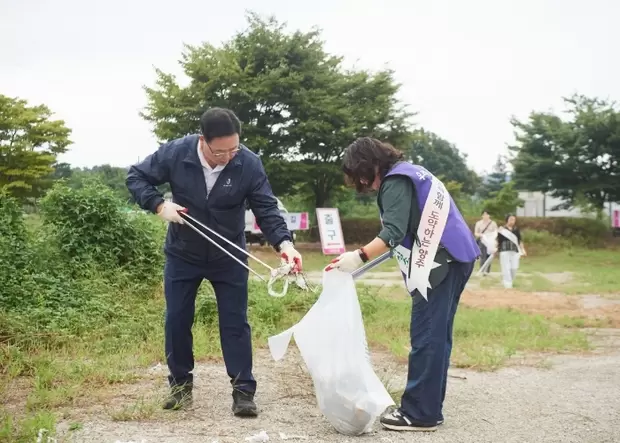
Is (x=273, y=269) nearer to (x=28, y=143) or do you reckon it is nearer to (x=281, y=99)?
(x=28, y=143)

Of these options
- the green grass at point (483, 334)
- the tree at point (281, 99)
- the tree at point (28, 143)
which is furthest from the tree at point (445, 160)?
the green grass at point (483, 334)

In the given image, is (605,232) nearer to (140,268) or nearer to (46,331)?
(140,268)

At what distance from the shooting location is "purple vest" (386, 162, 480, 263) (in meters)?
4.04

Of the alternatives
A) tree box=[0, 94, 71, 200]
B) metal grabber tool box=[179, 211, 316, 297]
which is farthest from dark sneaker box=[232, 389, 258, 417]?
tree box=[0, 94, 71, 200]

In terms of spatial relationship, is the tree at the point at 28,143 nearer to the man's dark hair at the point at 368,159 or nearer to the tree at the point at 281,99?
the tree at the point at 281,99

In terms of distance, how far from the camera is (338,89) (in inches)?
1083

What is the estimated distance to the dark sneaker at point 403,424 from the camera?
13.4 ft

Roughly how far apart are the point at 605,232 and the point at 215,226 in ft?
91.3

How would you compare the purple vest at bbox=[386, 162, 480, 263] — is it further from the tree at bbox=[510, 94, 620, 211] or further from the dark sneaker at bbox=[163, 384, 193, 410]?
the tree at bbox=[510, 94, 620, 211]

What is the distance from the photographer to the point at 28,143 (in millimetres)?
22016

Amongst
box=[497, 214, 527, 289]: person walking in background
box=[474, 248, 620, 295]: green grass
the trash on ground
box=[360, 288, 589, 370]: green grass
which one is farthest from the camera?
box=[474, 248, 620, 295]: green grass

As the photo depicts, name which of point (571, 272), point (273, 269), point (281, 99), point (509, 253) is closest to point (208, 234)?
point (273, 269)

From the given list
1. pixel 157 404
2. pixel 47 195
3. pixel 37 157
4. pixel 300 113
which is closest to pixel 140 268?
pixel 47 195

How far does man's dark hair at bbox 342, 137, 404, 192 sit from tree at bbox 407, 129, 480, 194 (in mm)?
54962
